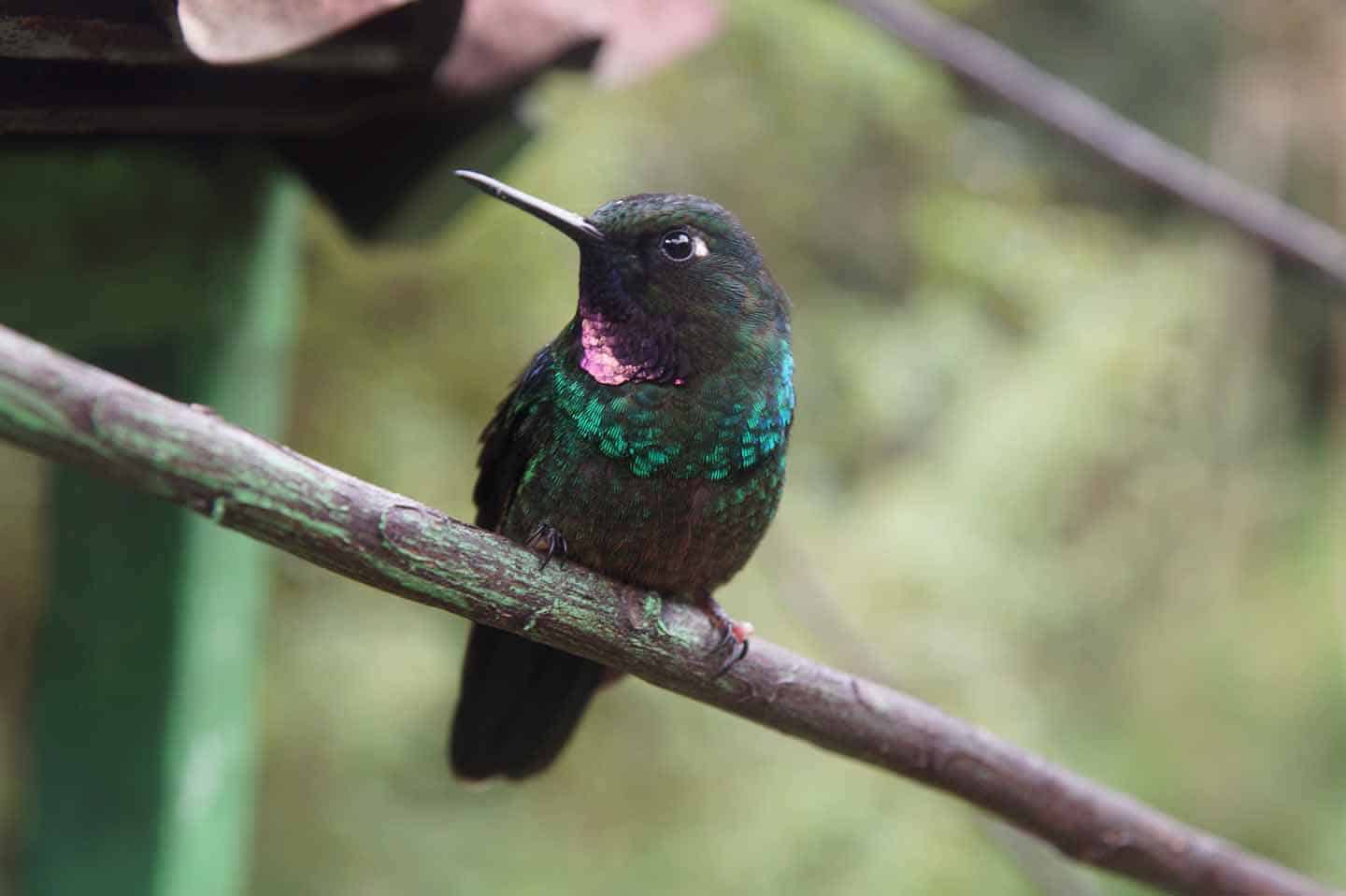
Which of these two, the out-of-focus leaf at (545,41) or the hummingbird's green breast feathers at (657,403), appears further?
the out-of-focus leaf at (545,41)

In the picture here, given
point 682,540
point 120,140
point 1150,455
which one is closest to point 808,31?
point 1150,455

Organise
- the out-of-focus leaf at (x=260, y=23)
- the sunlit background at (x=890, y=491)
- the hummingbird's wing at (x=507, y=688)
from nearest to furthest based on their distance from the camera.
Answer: the out-of-focus leaf at (x=260, y=23), the hummingbird's wing at (x=507, y=688), the sunlit background at (x=890, y=491)

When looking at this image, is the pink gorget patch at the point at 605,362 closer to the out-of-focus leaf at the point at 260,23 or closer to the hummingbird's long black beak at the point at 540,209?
the hummingbird's long black beak at the point at 540,209

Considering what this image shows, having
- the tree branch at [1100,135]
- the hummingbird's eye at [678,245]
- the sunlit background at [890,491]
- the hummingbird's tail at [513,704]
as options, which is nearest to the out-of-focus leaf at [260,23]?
the hummingbird's eye at [678,245]

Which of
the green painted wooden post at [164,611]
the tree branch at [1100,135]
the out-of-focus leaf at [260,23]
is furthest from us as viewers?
the tree branch at [1100,135]

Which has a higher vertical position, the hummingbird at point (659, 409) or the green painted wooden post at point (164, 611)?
the hummingbird at point (659, 409)

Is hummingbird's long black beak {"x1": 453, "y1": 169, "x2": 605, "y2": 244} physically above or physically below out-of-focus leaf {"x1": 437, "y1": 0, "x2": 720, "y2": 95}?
above

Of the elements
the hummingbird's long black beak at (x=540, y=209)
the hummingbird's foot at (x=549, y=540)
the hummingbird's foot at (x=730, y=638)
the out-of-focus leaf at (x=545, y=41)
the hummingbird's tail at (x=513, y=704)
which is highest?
the hummingbird's long black beak at (x=540, y=209)

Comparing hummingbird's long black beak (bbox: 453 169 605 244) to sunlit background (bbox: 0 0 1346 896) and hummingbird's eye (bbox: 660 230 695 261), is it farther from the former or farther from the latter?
sunlit background (bbox: 0 0 1346 896)

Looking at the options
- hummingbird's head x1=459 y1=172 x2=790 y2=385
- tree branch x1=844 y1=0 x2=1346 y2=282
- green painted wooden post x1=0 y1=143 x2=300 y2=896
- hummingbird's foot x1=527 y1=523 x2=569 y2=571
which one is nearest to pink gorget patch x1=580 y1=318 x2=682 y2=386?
hummingbird's head x1=459 y1=172 x2=790 y2=385
